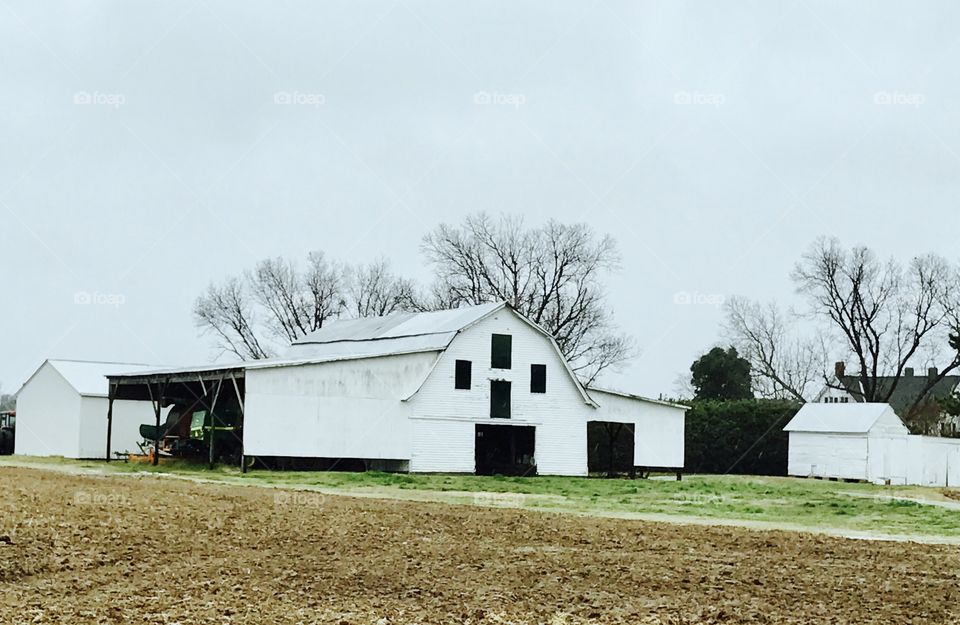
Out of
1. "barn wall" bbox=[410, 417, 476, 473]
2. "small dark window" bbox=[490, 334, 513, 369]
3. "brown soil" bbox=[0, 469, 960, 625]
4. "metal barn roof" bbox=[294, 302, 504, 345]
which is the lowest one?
"brown soil" bbox=[0, 469, 960, 625]

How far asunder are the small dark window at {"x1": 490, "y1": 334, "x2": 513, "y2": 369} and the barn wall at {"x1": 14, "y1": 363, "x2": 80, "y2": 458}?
17928mm

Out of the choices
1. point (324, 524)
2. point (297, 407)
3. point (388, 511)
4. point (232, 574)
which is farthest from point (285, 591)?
point (297, 407)

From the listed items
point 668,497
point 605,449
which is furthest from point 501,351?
point 668,497

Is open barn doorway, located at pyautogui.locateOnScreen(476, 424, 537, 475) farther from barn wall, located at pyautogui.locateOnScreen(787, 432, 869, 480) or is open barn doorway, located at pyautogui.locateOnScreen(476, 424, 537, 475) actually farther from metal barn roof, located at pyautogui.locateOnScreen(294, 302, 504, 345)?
barn wall, located at pyautogui.locateOnScreen(787, 432, 869, 480)

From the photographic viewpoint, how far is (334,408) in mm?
40562

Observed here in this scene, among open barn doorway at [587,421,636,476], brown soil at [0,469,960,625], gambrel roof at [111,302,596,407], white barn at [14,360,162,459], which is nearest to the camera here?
brown soil at [0,469,960,625]

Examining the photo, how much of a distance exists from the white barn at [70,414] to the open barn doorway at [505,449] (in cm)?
1478

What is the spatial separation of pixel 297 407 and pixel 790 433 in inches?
876

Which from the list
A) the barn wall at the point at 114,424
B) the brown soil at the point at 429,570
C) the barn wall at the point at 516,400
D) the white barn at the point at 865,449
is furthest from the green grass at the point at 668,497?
the barn wall at the point at 114,424

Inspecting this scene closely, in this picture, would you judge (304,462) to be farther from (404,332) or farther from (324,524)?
(324,524)

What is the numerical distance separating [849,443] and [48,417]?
33.0m

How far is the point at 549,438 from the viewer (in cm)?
4594

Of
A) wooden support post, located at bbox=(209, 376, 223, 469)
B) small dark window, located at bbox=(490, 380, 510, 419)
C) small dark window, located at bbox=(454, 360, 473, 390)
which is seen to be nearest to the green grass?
wooden support post, located at bbox=(209, 376, 223, 469)

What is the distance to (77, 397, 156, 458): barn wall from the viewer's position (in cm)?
5066
